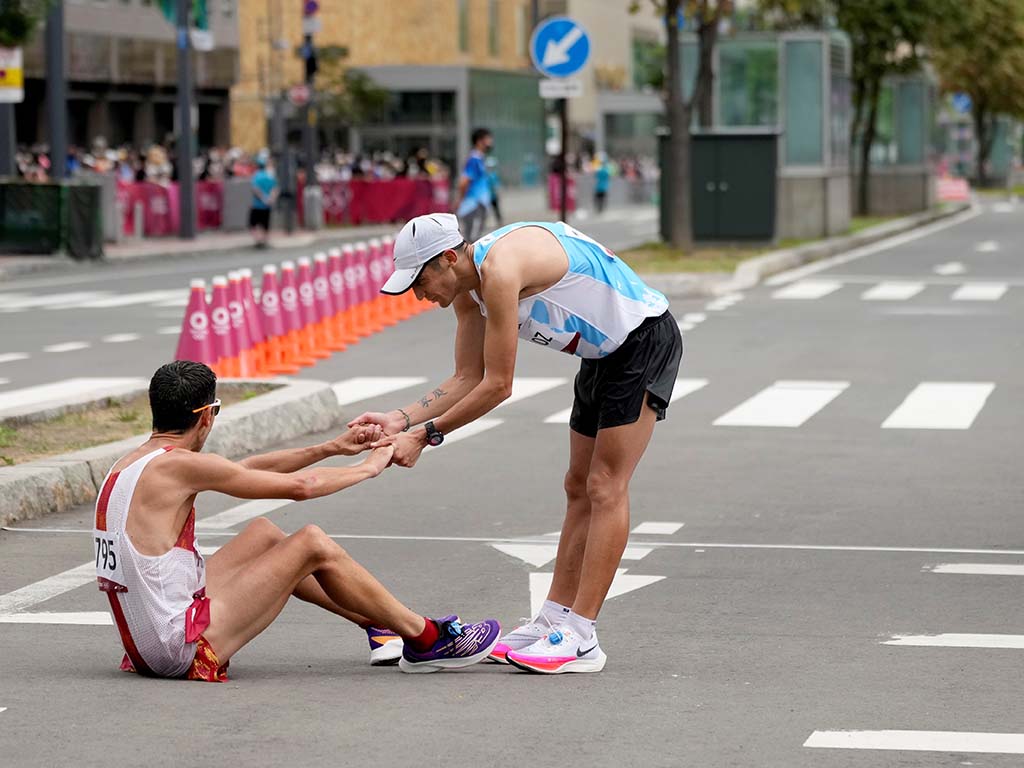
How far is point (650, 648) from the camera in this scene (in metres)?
7.44

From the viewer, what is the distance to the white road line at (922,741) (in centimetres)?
589

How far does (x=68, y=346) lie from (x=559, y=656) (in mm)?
13420

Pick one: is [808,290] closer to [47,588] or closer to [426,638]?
[47,588]

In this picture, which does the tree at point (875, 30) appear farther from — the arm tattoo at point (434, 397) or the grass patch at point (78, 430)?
the arm tattoo at point (434, 397)

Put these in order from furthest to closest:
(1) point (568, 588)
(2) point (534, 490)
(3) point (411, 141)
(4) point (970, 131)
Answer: (4) point (970, 131), (3) point (411, 141), (2) point (534, 490), (1) point (568, 588)

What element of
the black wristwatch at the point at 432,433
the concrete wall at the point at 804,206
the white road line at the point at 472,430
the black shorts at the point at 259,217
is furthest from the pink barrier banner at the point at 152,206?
the black wristwatch at the point at 432,433

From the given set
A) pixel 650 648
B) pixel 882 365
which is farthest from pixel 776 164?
pixel 650 648

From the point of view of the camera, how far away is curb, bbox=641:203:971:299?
83.8 ft

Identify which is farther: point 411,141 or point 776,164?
point 411,141

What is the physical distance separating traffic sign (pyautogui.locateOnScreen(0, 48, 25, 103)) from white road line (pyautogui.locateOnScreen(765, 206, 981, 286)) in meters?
11.8

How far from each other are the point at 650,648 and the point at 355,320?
13940 mm

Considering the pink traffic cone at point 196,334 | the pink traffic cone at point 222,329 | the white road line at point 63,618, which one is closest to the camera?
the white road line at point 63,618

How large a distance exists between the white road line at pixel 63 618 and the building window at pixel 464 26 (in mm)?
70800

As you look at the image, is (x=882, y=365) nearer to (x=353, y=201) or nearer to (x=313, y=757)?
(x=313, y=757)
